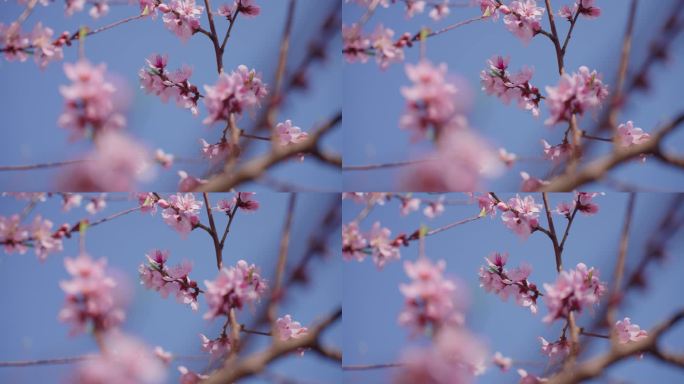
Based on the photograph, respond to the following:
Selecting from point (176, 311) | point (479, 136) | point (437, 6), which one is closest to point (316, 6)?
point (437, 6)

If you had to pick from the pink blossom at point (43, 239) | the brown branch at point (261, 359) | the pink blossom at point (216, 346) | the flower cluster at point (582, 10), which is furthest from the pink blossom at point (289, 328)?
the flower cluster at point (582, 10)

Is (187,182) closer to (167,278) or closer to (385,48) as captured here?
(167,278)

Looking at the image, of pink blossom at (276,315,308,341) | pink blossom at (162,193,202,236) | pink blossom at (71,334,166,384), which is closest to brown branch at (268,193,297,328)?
pink blossom at (276,315,308,341)

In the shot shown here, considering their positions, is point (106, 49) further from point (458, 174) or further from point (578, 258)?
point (578, 258)

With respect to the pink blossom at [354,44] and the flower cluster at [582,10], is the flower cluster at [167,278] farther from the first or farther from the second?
the flower cluster at [582,10]

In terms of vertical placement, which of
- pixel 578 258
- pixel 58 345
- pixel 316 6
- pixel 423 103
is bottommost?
pixel 58 345

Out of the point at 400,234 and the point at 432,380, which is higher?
the point at 400,234

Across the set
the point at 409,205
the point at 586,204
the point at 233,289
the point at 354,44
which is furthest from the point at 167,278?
the point at 586,204
